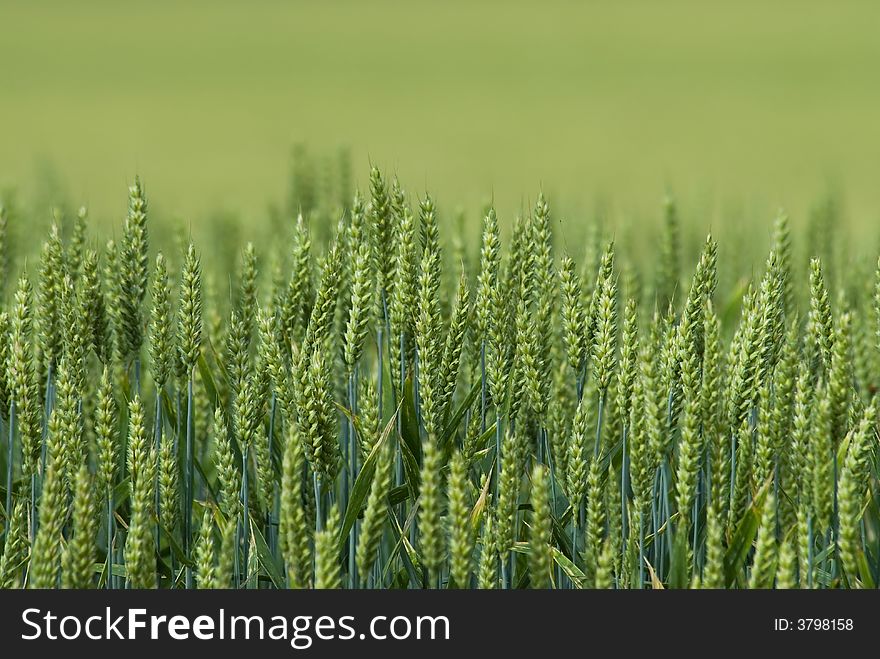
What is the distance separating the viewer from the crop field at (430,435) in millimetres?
1804

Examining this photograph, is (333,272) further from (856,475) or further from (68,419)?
(856,475)

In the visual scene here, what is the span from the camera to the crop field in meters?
1.80

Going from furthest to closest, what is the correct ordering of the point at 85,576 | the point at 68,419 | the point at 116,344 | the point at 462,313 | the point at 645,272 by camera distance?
the point at 645,272, the point at 116,344, the point at 462,313, the point at 68,419, the point at 85,576

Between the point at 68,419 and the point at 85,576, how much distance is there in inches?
12.6

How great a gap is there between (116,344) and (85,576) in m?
0.59

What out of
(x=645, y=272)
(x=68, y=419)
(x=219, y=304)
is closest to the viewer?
(x=68, y=419)

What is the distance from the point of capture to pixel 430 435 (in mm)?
1883

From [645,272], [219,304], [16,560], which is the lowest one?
[16,560]

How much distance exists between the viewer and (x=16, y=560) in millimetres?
2086

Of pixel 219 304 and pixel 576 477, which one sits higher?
pixel 219 304
